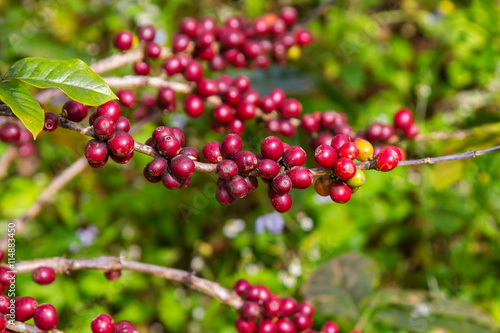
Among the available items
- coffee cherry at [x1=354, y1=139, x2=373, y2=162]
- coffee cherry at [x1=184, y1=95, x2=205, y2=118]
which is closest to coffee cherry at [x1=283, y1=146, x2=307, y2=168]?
coffee cherry at [x1=354, y1=139, x2=373, y2=162]

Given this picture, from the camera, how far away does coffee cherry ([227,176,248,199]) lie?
0.86 m

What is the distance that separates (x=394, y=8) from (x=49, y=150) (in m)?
2.37

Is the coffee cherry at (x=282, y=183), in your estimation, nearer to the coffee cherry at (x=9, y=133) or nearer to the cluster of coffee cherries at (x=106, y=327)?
the cluster of coffee cherries at (x=106, y=327)

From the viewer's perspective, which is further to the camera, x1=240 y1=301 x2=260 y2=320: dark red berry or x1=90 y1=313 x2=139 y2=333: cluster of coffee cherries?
x1=240 y1=301 x2=260 y2=320: dark red berry

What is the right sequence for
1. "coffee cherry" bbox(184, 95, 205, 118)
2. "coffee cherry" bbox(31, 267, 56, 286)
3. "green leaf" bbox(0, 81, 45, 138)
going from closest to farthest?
"green leaf" bbox(0, 81, 45, 138) → "coffee cherry" bbox(31, 267, 56, 286) → "coffee cherry" bbox(184, 95, 205, 118)

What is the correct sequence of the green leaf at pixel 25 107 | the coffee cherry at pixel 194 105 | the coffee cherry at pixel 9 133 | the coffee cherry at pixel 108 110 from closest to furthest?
the green leaf at pixel 25 107, the coffee cherry at pixel 108 110, the coffee cherry at pixel 9 133, the coffee cherry at pixel 194 105

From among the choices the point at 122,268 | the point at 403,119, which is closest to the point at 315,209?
the point at 403,119

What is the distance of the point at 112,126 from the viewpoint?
34.2 inches

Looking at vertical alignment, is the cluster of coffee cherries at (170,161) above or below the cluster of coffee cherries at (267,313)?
above

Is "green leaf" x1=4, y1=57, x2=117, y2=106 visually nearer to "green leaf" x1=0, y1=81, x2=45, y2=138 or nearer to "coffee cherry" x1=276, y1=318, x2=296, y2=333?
"green leaf" x1=0, y1=81, x2=45, y2=138

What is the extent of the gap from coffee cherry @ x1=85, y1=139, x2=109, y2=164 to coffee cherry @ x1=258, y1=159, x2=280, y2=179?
30 cm

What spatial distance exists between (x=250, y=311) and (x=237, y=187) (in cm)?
39

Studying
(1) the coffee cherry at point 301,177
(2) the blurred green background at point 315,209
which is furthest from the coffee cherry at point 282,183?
(2) the blurred green background at point 315,209

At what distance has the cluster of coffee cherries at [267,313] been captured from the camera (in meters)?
1.11
